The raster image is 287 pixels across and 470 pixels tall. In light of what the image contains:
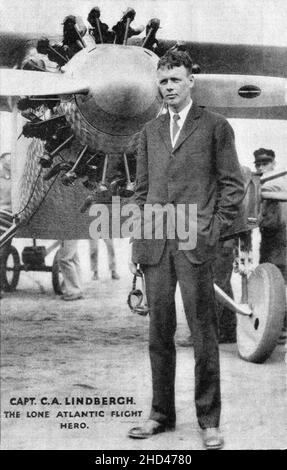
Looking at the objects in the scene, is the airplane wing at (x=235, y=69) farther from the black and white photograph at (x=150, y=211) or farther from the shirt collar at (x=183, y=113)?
the shirt collar at (x=183, y=113)

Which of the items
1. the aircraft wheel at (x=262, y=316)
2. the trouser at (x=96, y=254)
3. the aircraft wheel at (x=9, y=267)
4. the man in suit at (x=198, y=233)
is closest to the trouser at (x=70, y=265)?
the aircraft wheel at (x=9, y=267)

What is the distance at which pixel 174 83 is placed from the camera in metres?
2.98

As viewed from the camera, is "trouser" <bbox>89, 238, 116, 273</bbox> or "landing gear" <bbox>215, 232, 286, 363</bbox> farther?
"trouser" <bbox>89, 238, 116, 273</bbox>

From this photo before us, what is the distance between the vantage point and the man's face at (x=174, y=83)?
2.96 metres

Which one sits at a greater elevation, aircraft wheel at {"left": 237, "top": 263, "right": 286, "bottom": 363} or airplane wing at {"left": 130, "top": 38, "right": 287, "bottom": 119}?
airplane wing at {"left": 130, "top": 38, "right": 287, "bottom": 119}

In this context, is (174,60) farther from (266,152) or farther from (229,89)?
(266,152)

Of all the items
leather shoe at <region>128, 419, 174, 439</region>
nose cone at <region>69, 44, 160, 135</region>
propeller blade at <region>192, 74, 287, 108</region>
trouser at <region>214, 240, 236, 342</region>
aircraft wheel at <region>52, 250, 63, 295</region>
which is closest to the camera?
leather shoe at <region>128, 419, 174, 439</region>

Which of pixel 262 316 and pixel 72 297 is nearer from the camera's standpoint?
pixel 262 316

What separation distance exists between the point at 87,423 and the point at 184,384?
3.29 feet

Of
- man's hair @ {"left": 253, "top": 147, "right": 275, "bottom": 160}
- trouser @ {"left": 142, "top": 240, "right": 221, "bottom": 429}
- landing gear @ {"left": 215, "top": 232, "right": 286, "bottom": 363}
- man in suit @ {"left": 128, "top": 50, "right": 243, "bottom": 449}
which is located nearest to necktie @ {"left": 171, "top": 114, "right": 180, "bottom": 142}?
man in suit @ {"left": 128, "top": 50, "right": 243, "bottom": 449}

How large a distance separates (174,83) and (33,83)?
999 millimetres

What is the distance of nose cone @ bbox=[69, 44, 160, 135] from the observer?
3.38 metres

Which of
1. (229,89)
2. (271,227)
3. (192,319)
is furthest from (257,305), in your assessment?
(192,319)

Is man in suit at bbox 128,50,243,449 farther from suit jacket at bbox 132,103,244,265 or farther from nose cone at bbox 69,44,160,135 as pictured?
nose cone at bbox 69,44,160,135
